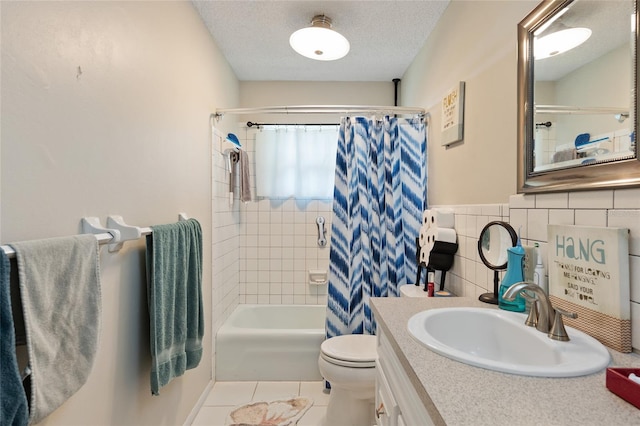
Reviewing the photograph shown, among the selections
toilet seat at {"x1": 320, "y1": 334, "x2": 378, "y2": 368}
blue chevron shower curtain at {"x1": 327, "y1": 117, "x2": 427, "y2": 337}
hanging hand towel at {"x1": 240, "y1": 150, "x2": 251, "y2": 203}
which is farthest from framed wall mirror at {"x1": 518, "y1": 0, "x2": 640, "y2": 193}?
hanging hand towel at {"x1": 240, "y1": 150, "x2": 251, "y2": 203}

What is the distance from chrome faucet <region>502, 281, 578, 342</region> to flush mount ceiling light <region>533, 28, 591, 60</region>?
74cm

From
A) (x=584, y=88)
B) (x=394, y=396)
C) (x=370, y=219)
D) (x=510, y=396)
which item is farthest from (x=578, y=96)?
(x=370, y=219)

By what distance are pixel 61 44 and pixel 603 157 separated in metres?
1.54

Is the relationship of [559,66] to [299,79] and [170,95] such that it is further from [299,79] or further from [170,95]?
[299,79]

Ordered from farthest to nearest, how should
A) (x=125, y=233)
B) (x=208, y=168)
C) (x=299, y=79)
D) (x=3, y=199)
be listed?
(x=299, y=79) → (x=208, y=168) → (x=125, y=233) → (x=3, y=199)

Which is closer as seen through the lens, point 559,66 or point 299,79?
point 559,66

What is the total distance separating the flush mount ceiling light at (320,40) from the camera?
1946 mm

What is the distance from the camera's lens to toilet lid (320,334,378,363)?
1737 mm

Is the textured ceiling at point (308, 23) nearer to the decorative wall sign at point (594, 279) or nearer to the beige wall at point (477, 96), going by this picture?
the beige wall at point (477, 96)

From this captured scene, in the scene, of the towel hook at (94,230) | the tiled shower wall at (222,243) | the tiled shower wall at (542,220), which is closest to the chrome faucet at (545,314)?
the tiled shower wall at (542,220)

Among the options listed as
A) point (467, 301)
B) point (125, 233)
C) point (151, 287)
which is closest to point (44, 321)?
point (125, 233)

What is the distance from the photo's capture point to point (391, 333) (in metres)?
0.98

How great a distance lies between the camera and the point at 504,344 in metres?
1.04

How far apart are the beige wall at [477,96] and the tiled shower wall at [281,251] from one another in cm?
127
